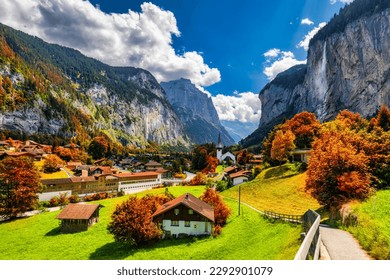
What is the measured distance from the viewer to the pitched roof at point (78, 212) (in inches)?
1742

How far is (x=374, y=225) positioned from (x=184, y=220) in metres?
23.1

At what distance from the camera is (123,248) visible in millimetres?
32906

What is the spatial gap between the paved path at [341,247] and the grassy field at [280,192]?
17.9 metres

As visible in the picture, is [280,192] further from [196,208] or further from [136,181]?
[136,181]

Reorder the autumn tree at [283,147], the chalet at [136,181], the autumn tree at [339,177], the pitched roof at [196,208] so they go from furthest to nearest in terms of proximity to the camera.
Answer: the chalet at [136,181] < the autumn tree at [283,147] < the pitched roof at [196,208] < the autumn tree at [339,177]

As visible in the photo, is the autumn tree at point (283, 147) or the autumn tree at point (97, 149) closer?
the autumn tree at point (283, 147)

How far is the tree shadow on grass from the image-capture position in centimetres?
3025

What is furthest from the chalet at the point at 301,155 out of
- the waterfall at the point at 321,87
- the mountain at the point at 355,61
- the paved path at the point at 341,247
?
the waterfall at the point at 321,87

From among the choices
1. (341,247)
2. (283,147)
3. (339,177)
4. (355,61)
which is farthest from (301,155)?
(355,61)

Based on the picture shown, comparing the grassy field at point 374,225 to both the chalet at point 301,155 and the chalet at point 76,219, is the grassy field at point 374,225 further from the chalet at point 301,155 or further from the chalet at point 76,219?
the chalet at point 76,219

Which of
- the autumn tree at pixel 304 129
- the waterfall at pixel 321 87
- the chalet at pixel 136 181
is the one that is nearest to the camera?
the autumn tree at pixel 304 129

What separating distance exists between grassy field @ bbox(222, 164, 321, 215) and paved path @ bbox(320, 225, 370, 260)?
58.6 feet

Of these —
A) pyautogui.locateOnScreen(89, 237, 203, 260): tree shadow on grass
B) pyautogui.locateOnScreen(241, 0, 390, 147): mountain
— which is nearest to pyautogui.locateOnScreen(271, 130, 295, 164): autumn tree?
pyautogui.locateOnScreen(89, 237, 203, 260): tree shadow on grass

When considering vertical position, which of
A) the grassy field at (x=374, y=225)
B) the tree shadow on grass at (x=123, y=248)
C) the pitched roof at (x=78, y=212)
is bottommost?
the tree shadow on grass at (x=123, y=248)
